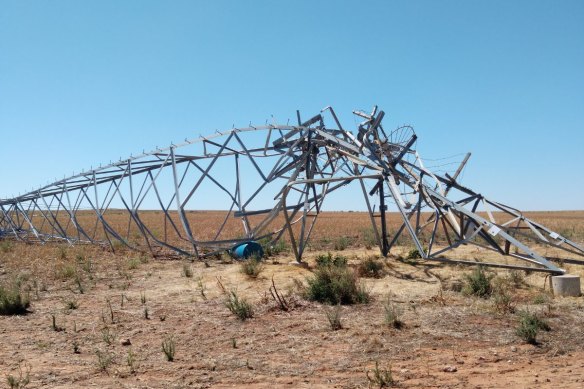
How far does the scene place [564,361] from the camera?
21.5 ft

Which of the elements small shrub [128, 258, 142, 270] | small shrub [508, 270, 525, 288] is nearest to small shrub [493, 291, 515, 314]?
small shrub [508, 270, 525, 288]

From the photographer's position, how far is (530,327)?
7.44 m

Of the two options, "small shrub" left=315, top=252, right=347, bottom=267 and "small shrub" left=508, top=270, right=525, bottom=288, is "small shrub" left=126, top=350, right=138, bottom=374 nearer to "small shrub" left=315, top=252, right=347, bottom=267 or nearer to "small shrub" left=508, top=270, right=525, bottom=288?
"small shrub" left=315, top=252, right=347, bottom=267

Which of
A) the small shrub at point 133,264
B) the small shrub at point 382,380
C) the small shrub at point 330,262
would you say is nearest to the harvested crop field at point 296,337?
the small shrub at point 382,380

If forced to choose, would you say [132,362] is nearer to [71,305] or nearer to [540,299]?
[71,305]

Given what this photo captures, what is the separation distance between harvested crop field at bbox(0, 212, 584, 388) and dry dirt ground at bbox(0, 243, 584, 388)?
0.02m

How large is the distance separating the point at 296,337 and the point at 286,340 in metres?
0.21

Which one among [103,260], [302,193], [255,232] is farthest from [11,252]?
[302,193]

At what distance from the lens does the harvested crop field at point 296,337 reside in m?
6.29

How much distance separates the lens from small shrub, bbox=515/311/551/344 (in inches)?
290

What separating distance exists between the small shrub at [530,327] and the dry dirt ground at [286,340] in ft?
0.39

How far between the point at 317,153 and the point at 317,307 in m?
8.72

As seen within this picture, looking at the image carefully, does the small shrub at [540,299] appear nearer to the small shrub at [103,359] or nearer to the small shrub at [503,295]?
the small shrub at [503,295]

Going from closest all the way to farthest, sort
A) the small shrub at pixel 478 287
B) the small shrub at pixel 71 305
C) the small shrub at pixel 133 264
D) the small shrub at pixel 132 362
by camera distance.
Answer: the small shrub at pixel 132 362, the small shrub at pixel 71 305, the small shrub at pixel 478 287, the small shrub at pixel 133 264
